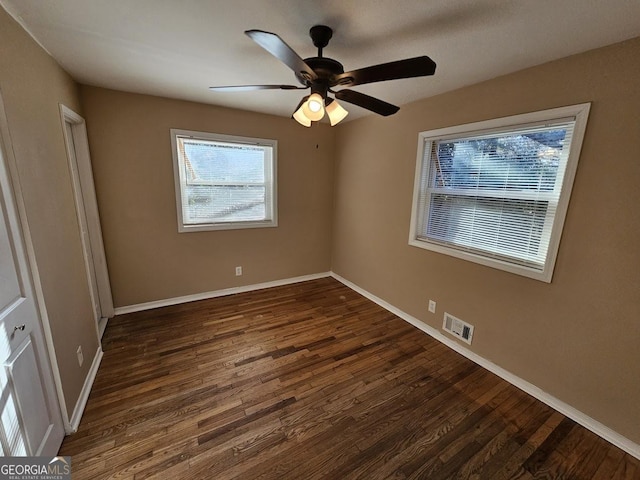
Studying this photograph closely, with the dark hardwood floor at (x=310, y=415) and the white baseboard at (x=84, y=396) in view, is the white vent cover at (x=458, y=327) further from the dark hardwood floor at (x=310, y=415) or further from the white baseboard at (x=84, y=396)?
the white baseboard at (x=84, y=396)

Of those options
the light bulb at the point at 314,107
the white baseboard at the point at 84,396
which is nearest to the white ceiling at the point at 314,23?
the light bulb at the point at 314,107

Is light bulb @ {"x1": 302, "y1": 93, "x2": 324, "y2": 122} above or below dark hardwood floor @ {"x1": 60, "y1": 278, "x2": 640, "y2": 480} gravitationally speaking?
above

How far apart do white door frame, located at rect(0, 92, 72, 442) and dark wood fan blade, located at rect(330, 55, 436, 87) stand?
1.64 m

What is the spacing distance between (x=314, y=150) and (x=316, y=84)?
2364 millimetres

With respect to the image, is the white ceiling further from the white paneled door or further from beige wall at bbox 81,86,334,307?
the white paneled door

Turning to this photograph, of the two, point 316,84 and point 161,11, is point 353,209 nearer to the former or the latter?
point 316,84

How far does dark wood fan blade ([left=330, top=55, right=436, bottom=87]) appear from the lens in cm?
115

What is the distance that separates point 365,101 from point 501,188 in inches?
54.7

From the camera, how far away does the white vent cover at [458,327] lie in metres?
2.38

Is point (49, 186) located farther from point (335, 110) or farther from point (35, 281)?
point (335, 110)

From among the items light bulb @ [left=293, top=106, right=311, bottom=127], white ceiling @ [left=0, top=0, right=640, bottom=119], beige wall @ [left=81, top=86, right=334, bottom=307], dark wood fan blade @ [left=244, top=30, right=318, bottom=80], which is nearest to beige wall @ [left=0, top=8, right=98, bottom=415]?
white ceiling @ [left=0, top=0, right=640, bottom=119]

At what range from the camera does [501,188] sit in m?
2.13

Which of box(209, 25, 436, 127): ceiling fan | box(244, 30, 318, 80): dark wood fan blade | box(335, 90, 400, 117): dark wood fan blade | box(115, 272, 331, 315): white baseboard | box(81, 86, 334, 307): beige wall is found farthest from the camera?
box(115, 272, 331, 315): white baseboard

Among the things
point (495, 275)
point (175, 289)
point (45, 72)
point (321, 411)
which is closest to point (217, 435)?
point (321, 411)
